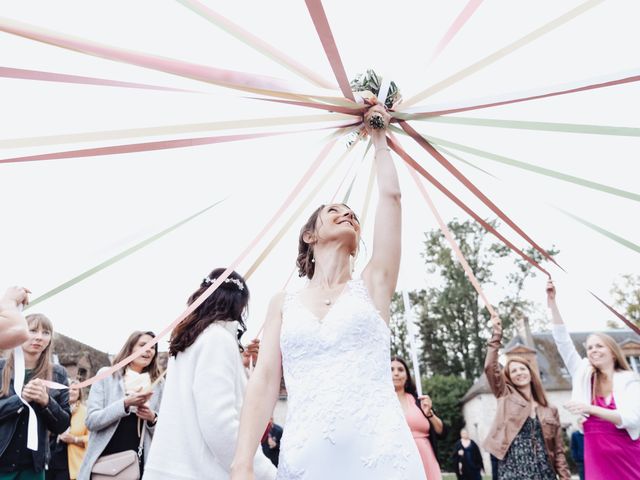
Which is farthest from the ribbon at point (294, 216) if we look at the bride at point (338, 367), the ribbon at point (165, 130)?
the bride at point (338, 367)

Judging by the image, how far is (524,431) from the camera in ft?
13.6

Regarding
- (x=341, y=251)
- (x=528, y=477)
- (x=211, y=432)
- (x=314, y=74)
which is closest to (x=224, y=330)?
(x=211, y=432)

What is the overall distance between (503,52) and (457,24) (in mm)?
375

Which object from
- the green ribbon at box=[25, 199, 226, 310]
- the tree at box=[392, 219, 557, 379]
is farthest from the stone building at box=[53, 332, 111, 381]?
the tree at box=[392, 219, 557, 379]

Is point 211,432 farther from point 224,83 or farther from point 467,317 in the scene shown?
point 467,317

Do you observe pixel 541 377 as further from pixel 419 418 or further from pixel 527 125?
pixel 527 125

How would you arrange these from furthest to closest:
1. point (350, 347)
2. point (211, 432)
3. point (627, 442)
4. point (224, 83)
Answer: point (627, 442) < point (211, 432) < point (224, 83) < point (350, 347)

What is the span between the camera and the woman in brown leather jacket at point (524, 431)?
405cm

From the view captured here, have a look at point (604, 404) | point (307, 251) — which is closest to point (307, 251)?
point (307, 251)

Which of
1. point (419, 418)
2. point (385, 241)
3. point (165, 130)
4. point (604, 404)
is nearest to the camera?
point (385, 241)

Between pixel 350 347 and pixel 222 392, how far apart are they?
671 mm

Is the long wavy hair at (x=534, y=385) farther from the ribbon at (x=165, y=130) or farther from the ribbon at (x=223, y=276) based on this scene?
the ribbon at (x=165, y=130)

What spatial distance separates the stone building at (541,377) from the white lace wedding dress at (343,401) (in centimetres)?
2749

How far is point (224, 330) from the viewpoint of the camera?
248 cm
